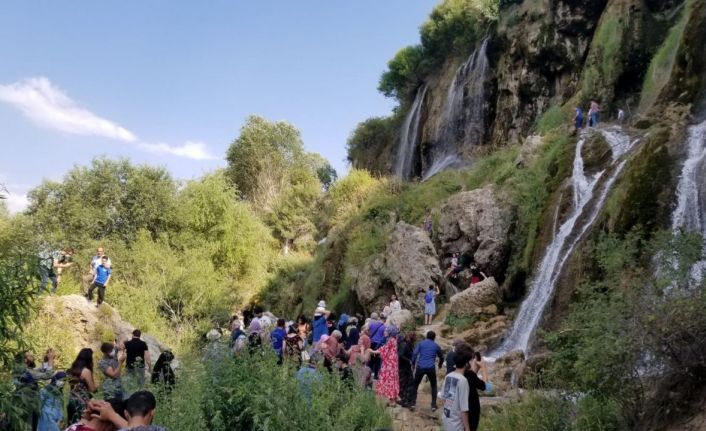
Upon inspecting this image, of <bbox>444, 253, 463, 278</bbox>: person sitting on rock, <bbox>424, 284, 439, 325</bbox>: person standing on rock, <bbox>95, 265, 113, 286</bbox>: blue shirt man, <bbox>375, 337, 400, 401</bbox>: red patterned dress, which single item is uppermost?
<bbox>444, 253, 463, 278</bbox>: person sitting on rock

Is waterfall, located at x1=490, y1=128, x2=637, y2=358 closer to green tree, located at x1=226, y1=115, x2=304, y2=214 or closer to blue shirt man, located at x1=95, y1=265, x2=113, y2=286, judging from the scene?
blue shirt man, located at x1=95, y1=265, x2=113, y2=286

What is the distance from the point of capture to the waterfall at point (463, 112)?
28.8 meters

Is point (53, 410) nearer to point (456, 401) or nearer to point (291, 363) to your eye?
point (291, 363)

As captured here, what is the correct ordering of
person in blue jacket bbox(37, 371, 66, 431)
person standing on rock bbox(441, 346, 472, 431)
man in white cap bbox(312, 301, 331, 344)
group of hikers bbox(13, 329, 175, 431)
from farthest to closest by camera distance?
man in white cap bbox(312, 301, 331, 344) → person standing on rock bbox(441, 346, 472, 431) → person in blue jacket bbox(37, 371, 66, 431) → group of hikers bbox(13, 329, 175, 431)

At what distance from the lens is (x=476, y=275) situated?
57.5 ft

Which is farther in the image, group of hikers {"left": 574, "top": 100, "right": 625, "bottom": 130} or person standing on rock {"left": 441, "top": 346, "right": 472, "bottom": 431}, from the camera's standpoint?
group of hikers {"left": 574, "top": 100, "right": 625, "bottom": 130}

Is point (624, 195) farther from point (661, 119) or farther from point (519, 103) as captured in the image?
point (519, 103)

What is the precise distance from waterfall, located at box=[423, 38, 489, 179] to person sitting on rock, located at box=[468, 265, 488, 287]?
12173 millimetres

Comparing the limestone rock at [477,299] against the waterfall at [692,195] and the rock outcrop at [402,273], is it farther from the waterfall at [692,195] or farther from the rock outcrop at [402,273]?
the waterfall at [692,195]

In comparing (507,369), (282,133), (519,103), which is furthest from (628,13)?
(282,133)

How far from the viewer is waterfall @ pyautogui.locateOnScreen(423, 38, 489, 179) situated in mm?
28844


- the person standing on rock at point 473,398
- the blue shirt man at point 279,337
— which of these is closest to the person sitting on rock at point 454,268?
the blue shirt man at point 279,337

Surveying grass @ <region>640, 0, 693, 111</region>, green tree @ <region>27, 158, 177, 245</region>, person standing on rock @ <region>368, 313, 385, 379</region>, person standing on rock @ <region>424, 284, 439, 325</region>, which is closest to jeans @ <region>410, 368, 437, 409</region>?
person standing on rock @ <region>368, 313, 385, 379</region>

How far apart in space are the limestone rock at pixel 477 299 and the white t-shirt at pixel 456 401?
392 inches
